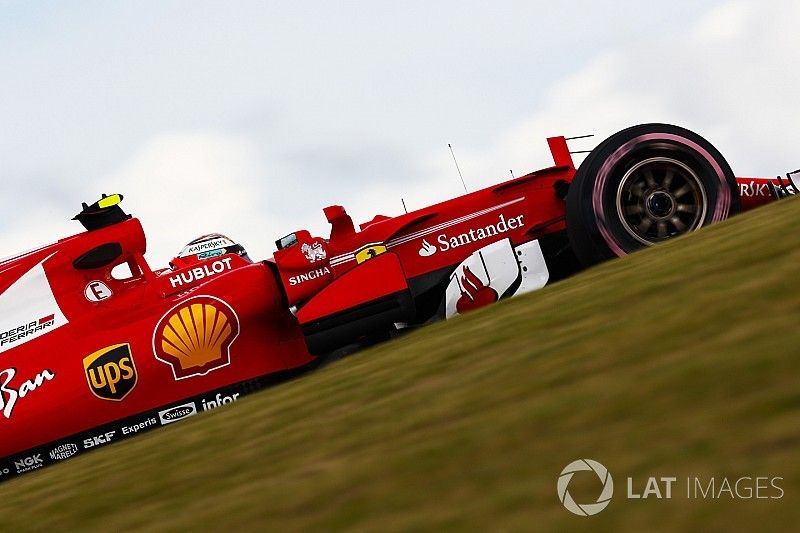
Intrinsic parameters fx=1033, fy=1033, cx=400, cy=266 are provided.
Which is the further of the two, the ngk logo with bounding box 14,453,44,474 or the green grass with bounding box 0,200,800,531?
the ngk logo with bounding box 14,453,44,474

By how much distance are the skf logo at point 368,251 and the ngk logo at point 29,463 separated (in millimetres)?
2852

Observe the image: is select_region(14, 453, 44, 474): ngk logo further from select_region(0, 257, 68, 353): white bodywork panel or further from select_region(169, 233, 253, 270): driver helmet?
select_region(169, 233, 253, 270): driver helmet

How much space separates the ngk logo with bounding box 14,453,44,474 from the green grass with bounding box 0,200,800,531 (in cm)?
166

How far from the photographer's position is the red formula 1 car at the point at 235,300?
773 centimetres

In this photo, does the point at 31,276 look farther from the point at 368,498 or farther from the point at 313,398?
the point at 368,498

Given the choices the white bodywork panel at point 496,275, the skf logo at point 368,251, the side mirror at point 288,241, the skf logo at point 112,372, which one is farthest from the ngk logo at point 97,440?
the white bodywork panel at point 496,275

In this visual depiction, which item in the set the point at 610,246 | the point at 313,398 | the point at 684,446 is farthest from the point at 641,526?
the point at 610,246

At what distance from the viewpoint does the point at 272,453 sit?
15.0ft

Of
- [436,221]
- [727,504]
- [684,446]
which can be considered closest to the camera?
[727,504]

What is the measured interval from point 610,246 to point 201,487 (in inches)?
165

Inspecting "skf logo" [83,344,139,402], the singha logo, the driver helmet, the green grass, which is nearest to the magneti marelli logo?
the green grass

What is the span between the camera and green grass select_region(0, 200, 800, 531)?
3053 millimetres

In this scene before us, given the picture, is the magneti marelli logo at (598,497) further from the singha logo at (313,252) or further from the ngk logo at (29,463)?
the ngk logo at (29,463)

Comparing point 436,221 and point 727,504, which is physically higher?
point 436,221
